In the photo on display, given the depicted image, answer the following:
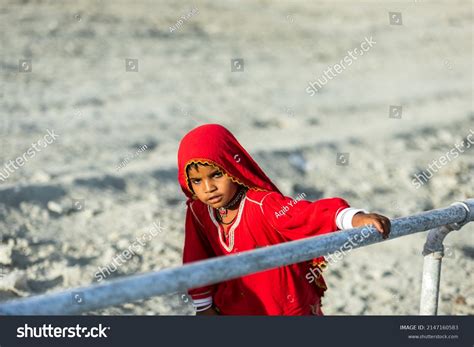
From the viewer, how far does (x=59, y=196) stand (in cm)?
721

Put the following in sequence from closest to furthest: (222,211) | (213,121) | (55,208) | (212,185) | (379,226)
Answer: (379,226) → (212,185) → (222,211) → (55,208) → (213,121)

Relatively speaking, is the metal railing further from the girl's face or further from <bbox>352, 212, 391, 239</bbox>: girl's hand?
the girl's face

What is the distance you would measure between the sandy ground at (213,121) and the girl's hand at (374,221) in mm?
2637

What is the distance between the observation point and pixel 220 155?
3.21 m

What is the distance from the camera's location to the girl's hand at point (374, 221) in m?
2.77

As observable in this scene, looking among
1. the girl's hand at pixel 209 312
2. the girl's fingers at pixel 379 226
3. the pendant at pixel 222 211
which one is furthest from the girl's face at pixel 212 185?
the girl's fingers at pixel 379 226

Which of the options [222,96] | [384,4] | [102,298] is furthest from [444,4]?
[102,298]

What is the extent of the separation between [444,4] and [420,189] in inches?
500

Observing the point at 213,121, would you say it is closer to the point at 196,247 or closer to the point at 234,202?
the point at 196,247

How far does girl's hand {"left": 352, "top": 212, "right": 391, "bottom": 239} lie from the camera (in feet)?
9.09

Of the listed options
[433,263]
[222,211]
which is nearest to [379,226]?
[433,263]

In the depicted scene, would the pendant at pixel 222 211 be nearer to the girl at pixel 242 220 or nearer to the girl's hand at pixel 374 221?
the girl at pixel 242 220

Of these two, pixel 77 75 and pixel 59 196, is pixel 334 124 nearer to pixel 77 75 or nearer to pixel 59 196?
pixel 77 75

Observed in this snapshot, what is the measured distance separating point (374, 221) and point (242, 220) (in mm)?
706
